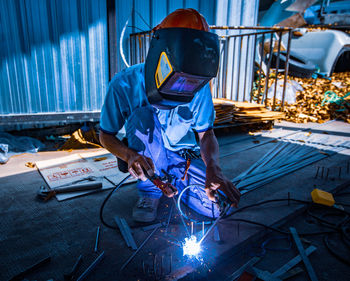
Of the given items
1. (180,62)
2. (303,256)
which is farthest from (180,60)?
(303,256)

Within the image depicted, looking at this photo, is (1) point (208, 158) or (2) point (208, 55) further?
(1) point (208, 158)

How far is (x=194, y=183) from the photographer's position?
6.91ft

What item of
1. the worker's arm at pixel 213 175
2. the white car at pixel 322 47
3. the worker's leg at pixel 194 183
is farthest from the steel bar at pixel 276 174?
the white car at pixel 322 47

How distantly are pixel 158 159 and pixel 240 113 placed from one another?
128 inches

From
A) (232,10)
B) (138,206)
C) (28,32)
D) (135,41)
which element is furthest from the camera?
(232,10)

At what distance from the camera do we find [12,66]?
3.90m

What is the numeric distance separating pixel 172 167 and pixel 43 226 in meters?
1.05

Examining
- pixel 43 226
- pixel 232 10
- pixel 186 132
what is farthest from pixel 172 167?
pixel 232 10

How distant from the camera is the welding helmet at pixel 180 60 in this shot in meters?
1.22

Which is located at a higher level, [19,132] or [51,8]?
[51,8]

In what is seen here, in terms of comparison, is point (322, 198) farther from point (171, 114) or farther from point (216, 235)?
point (171, 114)

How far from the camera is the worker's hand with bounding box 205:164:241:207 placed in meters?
1.53

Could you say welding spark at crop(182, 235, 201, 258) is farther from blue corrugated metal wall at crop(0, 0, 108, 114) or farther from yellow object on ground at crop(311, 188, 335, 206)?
blue corrugated metal wall at crop(0, 0, 108, 114)

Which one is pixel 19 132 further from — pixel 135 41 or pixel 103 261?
pixel 103 261
